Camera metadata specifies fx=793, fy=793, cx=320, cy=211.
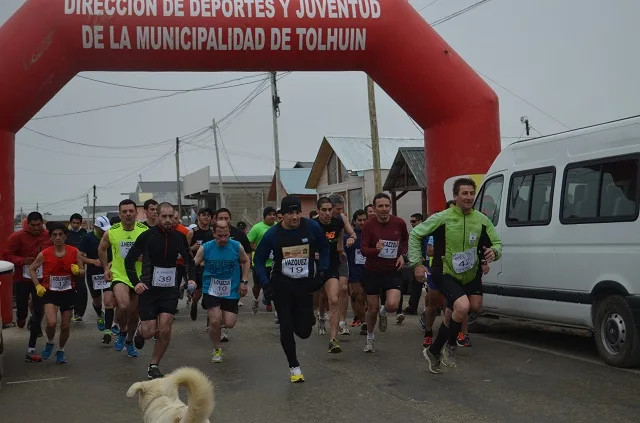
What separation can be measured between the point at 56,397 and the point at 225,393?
1637 millimetres

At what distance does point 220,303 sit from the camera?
9727 millimetres

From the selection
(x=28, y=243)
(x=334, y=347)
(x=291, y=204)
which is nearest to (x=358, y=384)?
(x=334, y=347)

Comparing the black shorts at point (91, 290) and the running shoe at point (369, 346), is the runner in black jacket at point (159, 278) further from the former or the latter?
the black shorts at point (91, 290)

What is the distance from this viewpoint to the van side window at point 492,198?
34.8 ft

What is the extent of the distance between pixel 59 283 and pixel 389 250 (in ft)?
13.4

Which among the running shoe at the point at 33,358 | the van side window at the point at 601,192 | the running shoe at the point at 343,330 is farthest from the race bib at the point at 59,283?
the van side window at the point at 601,192

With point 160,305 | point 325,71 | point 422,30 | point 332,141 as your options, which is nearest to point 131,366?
point 160,305

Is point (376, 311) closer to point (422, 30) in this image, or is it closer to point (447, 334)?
point (447, 334)

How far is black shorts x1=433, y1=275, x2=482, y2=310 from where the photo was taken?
8.27 metres

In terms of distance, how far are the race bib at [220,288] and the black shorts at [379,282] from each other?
5.82ft

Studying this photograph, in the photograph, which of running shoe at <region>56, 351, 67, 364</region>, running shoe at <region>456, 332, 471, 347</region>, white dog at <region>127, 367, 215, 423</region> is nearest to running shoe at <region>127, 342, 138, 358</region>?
running shoe at <region>56, 351, 67, 364</region>

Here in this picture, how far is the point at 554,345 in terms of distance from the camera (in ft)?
33.7

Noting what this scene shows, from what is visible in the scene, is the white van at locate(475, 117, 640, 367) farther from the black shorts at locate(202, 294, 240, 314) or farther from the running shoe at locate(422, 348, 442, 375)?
the black shorts at locate(202, 294, 240, 314)

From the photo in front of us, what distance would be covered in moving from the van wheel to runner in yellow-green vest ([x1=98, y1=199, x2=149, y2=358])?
5.52 metres
